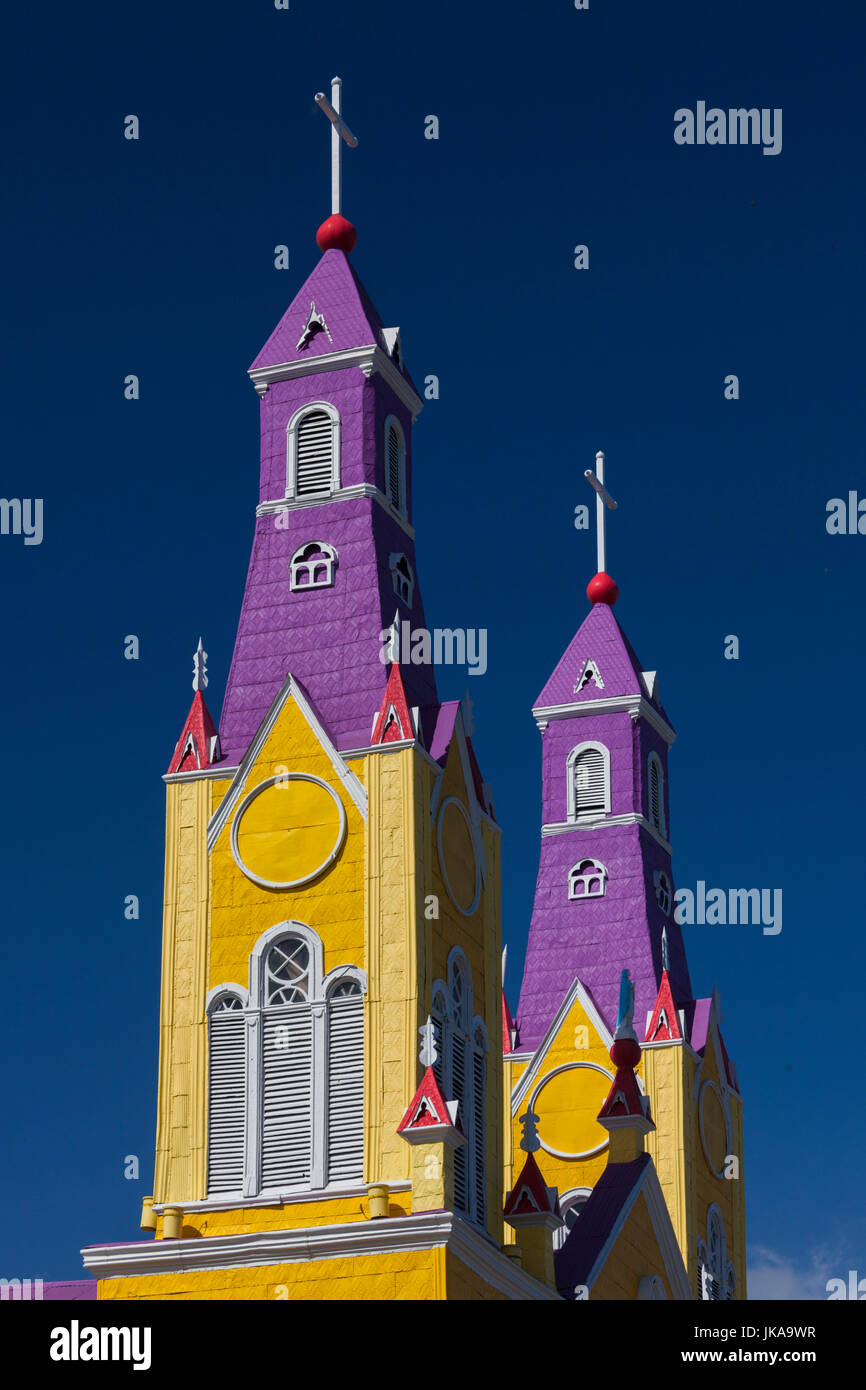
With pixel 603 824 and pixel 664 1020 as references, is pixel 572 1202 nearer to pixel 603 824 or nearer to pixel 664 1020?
pixel 664 1020

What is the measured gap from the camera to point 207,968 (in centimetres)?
3869

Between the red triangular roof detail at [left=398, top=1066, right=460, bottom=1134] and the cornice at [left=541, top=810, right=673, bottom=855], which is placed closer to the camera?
the red triangular roof detail at [left=398, top=1066, right=460, bottom=1134]

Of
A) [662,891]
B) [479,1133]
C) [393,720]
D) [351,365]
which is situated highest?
[351,365]

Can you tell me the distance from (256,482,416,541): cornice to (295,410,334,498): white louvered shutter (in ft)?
0.66

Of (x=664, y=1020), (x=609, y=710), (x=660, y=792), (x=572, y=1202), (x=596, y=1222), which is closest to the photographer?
(x=596, y=1222)

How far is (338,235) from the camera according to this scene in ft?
147

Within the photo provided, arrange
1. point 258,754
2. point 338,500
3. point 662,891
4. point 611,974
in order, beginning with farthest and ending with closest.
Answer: point 662,891 < point 611,974 < point 338,500 < point 258,754

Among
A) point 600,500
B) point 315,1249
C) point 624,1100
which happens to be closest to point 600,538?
point 600,500

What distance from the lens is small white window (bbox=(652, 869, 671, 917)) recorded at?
178 ft

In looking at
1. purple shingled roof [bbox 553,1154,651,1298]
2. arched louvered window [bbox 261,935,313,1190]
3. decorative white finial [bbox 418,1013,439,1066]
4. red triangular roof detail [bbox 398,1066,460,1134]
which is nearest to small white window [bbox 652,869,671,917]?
purple shingled roof [bbox 553,1154,651,1298]

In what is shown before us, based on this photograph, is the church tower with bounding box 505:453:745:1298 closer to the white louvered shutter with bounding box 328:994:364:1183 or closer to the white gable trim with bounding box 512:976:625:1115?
the white gable trim with bounding box 512:976:625:1115

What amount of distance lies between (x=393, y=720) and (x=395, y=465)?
591cm

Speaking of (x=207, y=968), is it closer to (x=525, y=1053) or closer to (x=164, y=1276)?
(x=164, y=1276)
